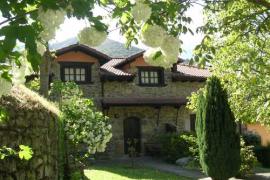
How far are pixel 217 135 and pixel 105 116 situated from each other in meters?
4.08

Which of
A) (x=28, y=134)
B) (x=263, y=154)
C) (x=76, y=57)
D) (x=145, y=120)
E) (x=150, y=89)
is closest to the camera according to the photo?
(x=28, y=134)

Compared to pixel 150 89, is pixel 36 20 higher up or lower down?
lower down

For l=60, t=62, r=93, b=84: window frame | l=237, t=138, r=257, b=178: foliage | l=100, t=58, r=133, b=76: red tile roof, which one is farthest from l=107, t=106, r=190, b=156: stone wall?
l=237, t=138, r=257, b=178: foliage

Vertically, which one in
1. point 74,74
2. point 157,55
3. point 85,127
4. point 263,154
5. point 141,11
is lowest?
point 263,154

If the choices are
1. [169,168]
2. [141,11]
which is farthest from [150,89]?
[141,11]

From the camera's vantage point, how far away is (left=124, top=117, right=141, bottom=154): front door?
84.2 feet

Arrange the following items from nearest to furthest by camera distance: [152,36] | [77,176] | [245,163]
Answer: [152,36] → [77,176] → [245,163]

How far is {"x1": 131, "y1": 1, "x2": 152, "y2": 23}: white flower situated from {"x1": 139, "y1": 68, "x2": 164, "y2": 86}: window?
23.7 m

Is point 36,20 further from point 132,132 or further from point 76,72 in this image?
point 132,132

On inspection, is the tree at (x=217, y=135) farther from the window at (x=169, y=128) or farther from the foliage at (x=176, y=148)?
the window at (x=169, y=128)

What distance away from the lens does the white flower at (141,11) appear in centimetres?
279

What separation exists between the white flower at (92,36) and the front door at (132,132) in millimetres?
22928

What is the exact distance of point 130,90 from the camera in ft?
85.5

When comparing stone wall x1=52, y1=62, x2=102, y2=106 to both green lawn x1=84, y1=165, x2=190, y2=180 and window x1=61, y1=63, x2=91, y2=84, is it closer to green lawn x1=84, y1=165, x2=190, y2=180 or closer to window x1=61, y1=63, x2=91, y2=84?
window x1=61, y1=63, x2=91, y2=84
